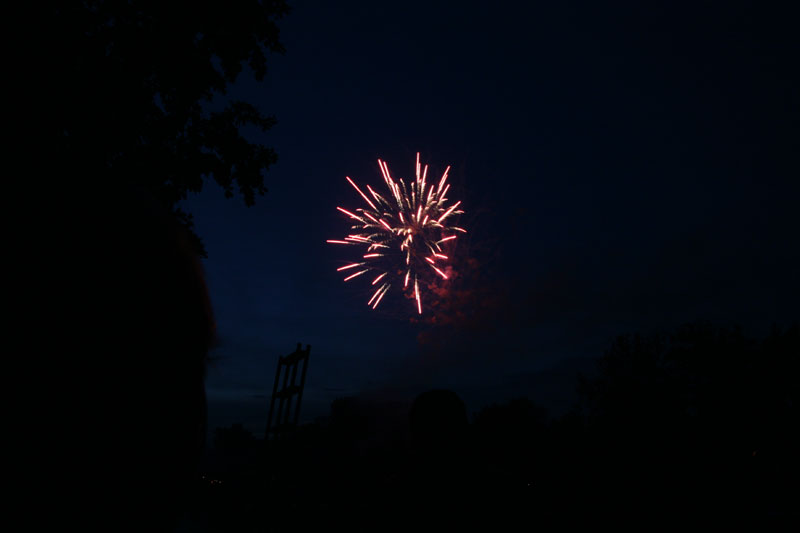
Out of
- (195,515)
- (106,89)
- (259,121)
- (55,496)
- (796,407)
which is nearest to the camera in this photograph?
(55,496)

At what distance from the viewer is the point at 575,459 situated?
3534 cm

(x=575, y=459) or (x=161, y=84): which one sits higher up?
(x=161, y=84)

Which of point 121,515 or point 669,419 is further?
point 669,419

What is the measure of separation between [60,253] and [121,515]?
0.42m

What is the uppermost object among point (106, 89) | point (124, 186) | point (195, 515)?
point (106, 89)

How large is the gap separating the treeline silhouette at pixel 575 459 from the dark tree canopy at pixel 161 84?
5931mm

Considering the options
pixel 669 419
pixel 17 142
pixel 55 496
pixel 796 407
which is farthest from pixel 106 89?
pixel 796 407

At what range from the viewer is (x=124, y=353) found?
2.25 ft

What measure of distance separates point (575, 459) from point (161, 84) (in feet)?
126

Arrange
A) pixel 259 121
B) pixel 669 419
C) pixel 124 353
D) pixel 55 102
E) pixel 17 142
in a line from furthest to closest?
1. pixel 669 419
2. pixel 259 121
3. pixel 55 102
4. pixel 17 142
5. pixel 124 353

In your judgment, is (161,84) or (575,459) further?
(575,459)

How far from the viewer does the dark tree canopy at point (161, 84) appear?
704 cm

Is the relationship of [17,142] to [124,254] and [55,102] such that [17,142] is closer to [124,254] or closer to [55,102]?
[124,254]

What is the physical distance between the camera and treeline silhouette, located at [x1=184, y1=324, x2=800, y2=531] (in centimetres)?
618
